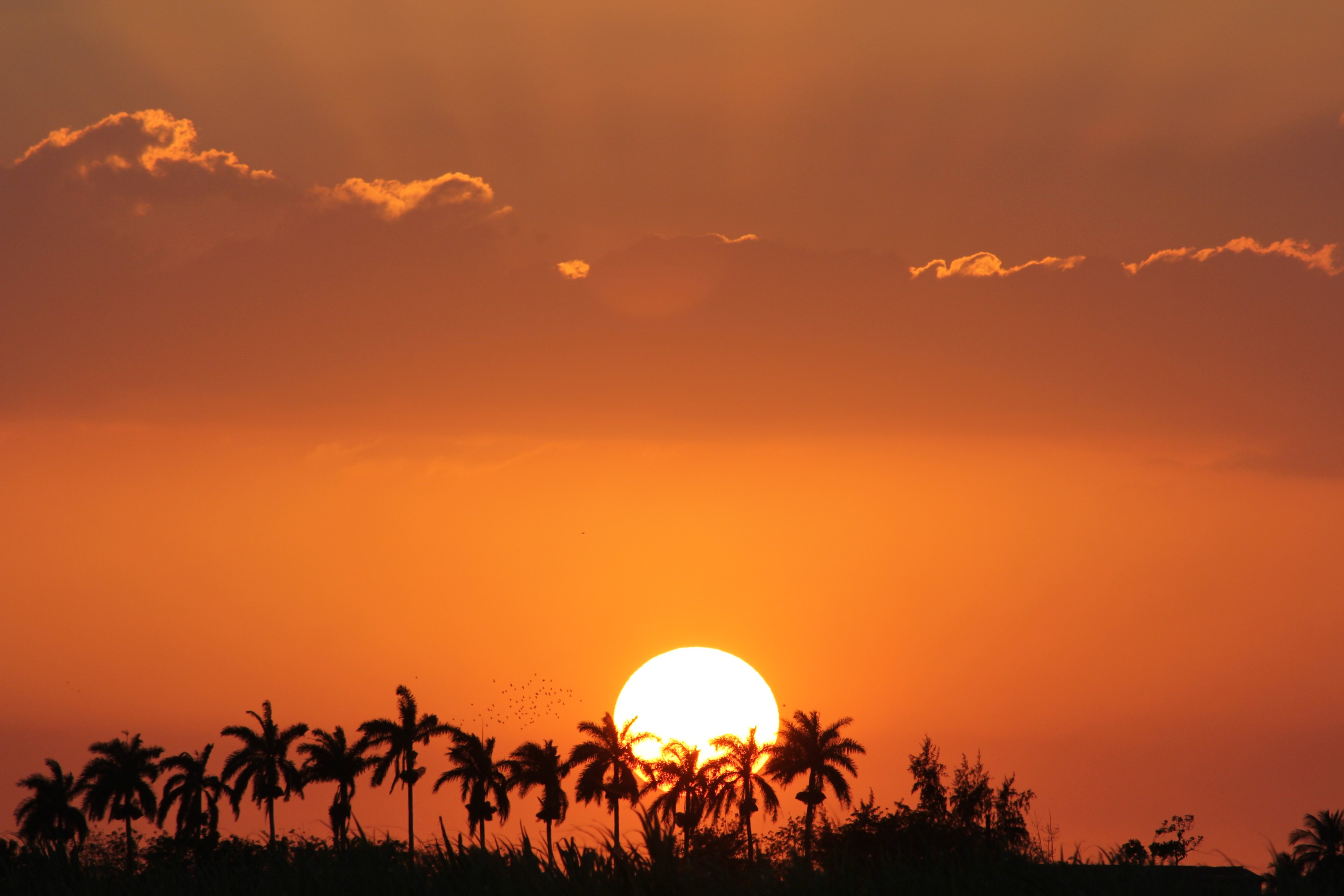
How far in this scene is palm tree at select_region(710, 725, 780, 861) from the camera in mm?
86812

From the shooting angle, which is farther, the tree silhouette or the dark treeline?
the tree silhouette

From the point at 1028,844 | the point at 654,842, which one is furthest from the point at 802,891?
the point at 1028,844

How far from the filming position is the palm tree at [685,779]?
86938mm

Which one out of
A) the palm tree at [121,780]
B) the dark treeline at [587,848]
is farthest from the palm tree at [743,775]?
the palm tree at [121,780]

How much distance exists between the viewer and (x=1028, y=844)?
19.2 metres

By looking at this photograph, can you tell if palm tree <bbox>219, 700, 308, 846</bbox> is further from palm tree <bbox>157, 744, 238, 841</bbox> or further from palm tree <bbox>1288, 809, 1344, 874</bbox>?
palm tree <bbox>1288, 809, 1344, 874</bbox>

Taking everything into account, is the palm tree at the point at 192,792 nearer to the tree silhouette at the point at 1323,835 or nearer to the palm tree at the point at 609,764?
the palm tree at the point at 609,764

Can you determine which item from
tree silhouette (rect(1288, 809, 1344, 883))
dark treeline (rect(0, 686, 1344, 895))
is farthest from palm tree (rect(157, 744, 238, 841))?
tree silhouette (rect(1288, 809, 1344, 883))

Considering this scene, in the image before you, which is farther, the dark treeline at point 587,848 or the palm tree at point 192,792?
the palm tree at point 192,792

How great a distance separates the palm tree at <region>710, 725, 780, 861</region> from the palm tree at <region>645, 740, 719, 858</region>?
74cm

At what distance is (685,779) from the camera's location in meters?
87.9

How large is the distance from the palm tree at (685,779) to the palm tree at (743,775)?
74cm

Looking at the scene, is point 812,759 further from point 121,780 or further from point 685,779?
point 121,780

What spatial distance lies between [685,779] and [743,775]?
160 inches
